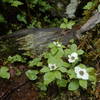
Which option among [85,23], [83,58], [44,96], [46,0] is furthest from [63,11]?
[44,96]

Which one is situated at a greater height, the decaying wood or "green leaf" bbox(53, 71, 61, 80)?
the decaying wood

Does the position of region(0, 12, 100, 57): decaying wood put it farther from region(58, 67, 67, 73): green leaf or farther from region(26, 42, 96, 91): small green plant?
region(58, 67, 67, 73): green leaf

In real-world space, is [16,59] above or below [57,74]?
above

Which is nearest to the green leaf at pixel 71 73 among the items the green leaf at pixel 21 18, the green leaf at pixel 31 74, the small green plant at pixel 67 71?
the small green plant at pixel 67 71

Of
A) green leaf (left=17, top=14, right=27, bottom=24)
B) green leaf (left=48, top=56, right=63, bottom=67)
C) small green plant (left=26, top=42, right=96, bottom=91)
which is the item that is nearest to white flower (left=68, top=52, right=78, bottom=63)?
small green plant (left=26, top=42, right=96, bottom=91)

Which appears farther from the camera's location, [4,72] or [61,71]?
[4,72]

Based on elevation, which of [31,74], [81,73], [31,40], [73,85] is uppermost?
[31,40]

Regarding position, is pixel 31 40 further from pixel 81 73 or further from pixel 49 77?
pixel 81 73

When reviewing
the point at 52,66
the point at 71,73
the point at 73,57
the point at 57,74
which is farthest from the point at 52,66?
the point at 73,57
